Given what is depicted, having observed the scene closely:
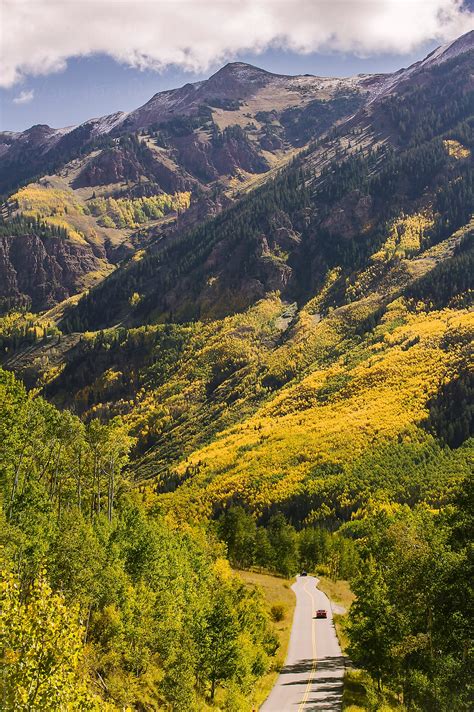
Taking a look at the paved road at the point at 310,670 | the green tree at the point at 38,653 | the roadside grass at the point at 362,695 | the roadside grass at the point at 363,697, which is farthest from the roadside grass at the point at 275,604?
the green tree at the point at 38,653

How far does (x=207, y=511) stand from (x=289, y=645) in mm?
97017

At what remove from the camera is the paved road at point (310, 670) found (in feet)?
187

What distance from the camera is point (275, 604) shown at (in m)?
104

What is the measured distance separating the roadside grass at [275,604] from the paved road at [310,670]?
82 centimetres

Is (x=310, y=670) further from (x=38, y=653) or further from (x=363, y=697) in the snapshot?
(x=38, y=653)

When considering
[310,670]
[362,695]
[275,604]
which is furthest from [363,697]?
[275,604]

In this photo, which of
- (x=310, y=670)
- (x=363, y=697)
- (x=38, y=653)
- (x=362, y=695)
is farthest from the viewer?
(x=310, y=670)

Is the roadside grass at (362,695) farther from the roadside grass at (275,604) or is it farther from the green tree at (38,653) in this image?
the green tree at (38,653)

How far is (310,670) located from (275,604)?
34379mm

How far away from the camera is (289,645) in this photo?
8569 cm

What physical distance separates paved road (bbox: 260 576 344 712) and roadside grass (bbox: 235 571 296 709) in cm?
82

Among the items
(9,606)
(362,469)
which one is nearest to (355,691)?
(9,606)

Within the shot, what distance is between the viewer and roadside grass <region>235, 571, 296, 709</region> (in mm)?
64675

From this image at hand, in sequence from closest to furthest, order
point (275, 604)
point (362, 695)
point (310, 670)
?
point (362, 695), point (310, 670), point (275, 604)
